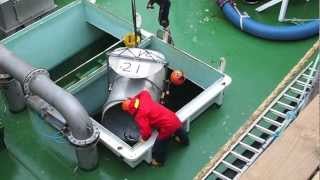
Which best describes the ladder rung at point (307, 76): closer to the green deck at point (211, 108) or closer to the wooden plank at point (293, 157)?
the green deck at point (211, 108)

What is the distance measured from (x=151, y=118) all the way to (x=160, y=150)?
0.37 meters

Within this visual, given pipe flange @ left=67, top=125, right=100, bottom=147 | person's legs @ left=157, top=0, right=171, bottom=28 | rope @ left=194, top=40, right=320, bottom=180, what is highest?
rope @ left=194, top=40, right=320, bottom=180

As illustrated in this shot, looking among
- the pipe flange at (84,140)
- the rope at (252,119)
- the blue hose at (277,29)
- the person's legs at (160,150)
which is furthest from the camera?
the blue hose at (277,29)

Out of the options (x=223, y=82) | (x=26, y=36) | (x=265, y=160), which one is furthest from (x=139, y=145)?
(x=265, y=160)

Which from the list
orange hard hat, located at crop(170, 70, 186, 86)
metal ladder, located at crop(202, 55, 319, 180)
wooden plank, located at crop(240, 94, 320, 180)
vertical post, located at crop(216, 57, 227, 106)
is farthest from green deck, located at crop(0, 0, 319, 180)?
wooden plank, located at crop(240, 94, 320, 180)

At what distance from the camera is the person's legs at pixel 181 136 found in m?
4.24

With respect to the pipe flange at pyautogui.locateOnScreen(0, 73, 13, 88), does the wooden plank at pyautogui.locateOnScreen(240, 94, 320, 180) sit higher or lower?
higher

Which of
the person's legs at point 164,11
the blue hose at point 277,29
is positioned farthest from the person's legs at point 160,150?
the blue hose at point 277,29

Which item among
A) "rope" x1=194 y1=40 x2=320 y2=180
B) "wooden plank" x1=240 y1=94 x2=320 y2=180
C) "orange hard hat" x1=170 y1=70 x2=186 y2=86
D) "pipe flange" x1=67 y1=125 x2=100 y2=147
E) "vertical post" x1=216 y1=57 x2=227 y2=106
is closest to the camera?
"wooden plank" x1=240 y1=94 x2=320 y2=180

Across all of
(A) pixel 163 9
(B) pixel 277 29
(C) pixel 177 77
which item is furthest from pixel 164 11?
(B) pixel 277 29

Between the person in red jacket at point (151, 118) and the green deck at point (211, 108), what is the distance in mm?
391

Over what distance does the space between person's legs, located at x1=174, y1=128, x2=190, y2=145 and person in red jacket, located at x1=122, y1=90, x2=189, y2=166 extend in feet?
0.35

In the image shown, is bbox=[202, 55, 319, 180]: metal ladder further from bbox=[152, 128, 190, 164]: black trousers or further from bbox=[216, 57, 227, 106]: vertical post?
bbox=[216, 57, 227, 106]: vertical post

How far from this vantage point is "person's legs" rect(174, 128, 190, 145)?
4.24 meters
